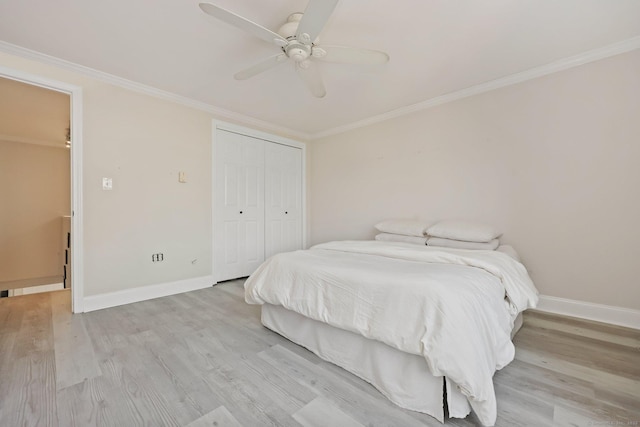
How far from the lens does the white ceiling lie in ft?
5.71

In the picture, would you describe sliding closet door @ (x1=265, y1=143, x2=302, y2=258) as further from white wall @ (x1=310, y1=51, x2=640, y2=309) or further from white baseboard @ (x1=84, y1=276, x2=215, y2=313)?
white wall @ (x1=310, y1=51, x2=640, y2=309)

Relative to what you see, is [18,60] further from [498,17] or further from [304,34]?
[498,17]

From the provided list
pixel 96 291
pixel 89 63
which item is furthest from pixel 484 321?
pixel 89 63

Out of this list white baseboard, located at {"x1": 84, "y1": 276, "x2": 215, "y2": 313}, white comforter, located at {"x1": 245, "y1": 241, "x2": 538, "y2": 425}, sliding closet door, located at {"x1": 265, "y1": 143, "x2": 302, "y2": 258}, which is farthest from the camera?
sliding closet door, located at {"x1": 265, "y1": 143, "x2": 302, "y2": 258}

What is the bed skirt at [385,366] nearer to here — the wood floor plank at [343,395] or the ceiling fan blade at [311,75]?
the wood floor plank at [343,395]

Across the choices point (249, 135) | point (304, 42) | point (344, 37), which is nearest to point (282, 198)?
point (249, 135)

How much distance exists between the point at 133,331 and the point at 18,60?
248 centimetres

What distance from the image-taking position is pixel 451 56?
2.28 meters

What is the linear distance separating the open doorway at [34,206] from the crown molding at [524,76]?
188 inches

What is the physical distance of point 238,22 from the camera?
5.01 ft

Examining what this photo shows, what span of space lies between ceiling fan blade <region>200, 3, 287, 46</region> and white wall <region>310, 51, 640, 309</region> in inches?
88.0

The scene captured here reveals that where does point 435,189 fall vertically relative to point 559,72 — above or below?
below

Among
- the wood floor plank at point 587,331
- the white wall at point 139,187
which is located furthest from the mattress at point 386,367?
the white wall at point 139,187

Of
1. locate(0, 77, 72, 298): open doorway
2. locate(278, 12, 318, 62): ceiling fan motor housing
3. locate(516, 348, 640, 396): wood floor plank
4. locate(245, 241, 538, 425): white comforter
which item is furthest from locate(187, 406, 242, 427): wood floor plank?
locate(0, 77, 72, 298): open doorway
